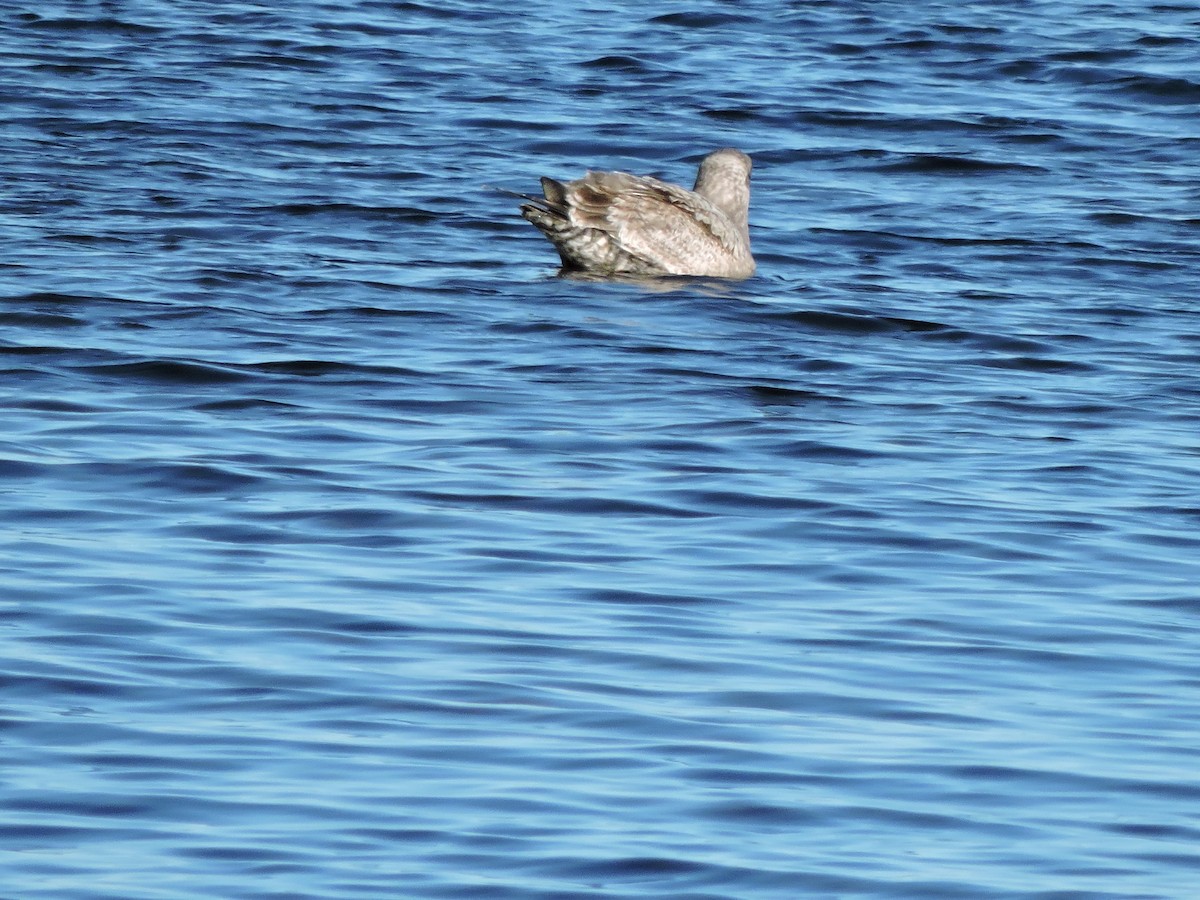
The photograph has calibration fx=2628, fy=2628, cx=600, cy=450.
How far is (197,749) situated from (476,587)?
171 centimetres

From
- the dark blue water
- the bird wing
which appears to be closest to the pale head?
the dark blue water

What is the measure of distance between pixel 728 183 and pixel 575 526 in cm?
703

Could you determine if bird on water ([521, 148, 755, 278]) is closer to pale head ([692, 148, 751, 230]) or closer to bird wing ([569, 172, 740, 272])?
bird wing ([569, 172, 740, 272])

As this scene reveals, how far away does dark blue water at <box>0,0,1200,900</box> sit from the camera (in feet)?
20.1

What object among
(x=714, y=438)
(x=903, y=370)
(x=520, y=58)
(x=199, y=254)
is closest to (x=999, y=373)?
(x=903, y=370)

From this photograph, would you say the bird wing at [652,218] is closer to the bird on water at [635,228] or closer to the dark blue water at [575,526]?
the bird on water at [635,228]

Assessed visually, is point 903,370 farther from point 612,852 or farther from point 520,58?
point 520,58

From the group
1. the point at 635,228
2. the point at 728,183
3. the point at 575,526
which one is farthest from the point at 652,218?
the point at 575,526

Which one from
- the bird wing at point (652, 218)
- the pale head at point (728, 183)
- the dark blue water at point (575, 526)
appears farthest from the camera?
the pale head at point (728, 183)

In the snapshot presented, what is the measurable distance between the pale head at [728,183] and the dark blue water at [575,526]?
392 mm

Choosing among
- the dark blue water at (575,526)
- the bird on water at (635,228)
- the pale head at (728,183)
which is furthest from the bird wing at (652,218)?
→ the pale head at (728,183)

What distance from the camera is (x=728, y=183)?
1563 cm

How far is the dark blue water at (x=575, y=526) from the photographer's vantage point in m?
6.12

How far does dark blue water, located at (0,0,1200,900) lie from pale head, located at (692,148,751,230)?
0.39 metres
